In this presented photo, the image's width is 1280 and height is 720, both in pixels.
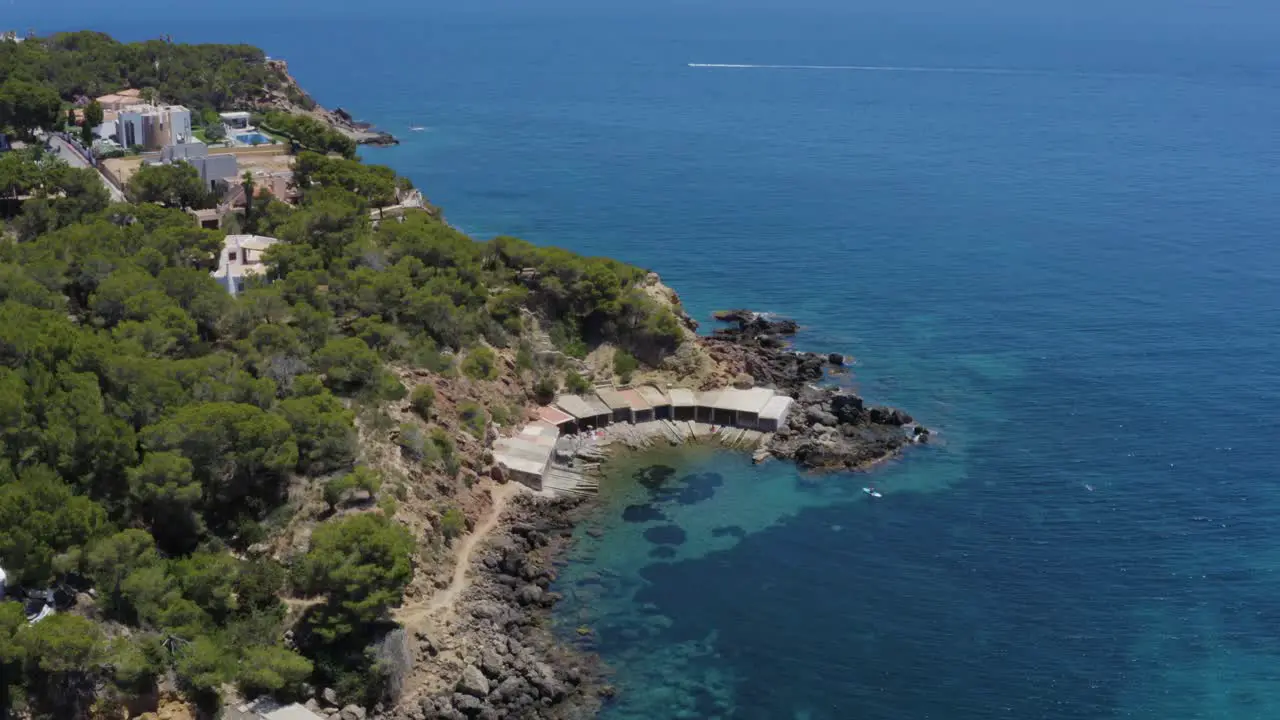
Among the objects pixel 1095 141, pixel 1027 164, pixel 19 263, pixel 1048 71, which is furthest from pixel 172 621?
pixel 1048 71

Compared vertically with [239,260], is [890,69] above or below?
above

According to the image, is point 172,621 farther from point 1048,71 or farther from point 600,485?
point 1048,71

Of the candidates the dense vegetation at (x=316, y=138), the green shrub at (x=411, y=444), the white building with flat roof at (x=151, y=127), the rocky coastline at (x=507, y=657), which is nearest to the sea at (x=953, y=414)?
the rocky coastline at (x=507, y=657)

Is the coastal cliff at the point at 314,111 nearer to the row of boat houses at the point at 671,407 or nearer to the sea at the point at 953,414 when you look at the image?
the sea at the point at 953,414

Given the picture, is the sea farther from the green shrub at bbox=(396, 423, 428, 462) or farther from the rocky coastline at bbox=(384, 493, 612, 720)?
the green shrub at bbox=(396, 423, 428, 462)

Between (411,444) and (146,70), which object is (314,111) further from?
(411,444)

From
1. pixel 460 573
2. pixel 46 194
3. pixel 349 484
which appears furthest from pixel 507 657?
pixel 46 194

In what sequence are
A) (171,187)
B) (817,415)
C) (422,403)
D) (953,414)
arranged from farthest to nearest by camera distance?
(171,187), (953,414), (817,415), (422,403)
